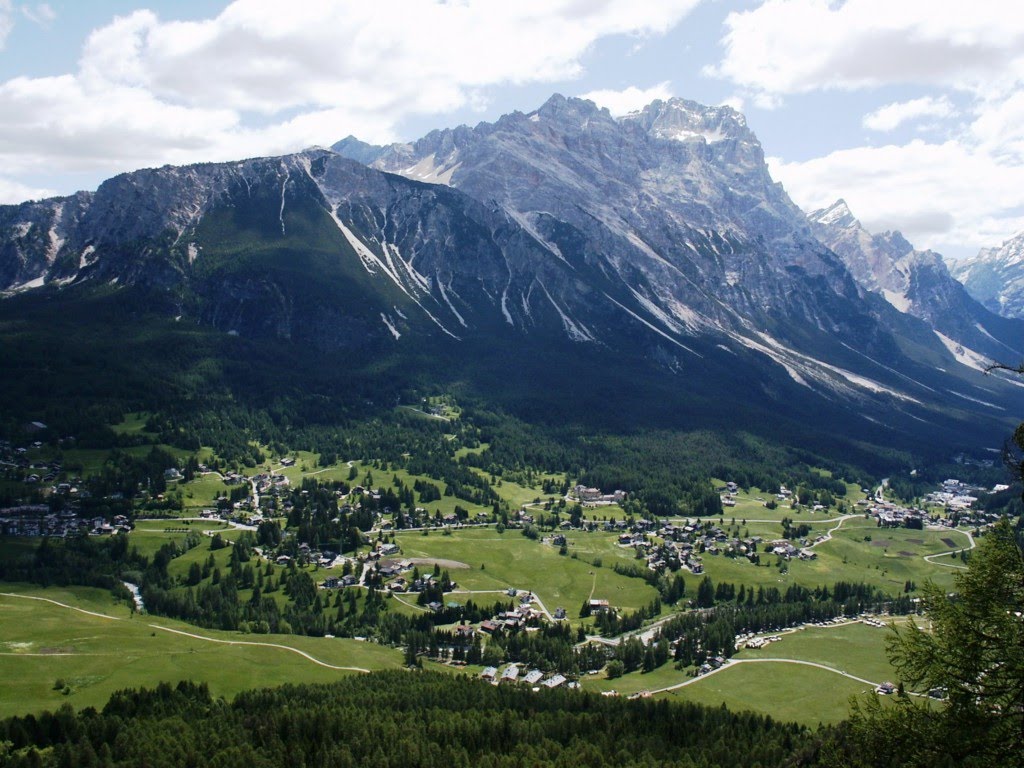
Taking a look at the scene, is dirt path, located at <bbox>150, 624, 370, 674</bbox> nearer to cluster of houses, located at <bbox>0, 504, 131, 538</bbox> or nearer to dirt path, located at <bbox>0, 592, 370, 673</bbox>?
dirt path, located at <bbox>0, 592, 370, 673</bbox>

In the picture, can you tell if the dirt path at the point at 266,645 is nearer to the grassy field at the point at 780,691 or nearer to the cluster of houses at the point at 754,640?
the grassy field at the point at 780,691

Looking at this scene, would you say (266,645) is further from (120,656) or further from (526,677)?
(526,677)

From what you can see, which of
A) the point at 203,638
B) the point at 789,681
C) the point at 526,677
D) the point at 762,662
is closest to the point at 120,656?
the point at 203,638

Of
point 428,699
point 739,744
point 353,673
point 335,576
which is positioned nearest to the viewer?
point 739,744

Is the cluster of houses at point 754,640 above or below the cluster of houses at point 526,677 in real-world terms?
above

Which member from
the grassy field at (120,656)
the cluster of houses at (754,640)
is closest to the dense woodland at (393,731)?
the grassy field at (120,656)

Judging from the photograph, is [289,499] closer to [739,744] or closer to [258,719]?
[258,719]

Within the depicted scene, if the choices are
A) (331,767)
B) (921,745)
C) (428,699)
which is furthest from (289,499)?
(921,745)
